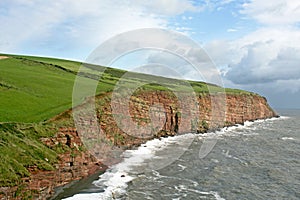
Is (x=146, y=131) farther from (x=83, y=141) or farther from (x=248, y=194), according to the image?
(x=248, y=194)

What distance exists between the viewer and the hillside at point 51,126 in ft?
89.9

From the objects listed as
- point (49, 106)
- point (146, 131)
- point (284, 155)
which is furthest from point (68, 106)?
point (284, 155)

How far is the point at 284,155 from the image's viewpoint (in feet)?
172

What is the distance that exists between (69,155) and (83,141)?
434 cm

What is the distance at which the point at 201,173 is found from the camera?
39.9 metres

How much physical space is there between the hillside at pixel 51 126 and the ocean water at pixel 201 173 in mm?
3338

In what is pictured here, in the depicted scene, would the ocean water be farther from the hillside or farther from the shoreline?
the hillside

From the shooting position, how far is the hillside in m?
27.4

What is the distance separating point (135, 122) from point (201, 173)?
2175 centimetres

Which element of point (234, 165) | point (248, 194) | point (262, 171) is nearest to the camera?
point (248, 194)

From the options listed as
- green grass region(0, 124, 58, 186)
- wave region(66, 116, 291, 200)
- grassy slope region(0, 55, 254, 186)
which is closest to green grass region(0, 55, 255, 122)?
grassy slope region(0, 55, 254, 186)

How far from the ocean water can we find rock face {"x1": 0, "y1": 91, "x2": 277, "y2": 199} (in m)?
2.95

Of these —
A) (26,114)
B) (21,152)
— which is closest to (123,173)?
(21,152)

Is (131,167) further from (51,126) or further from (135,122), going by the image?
(135,122)
